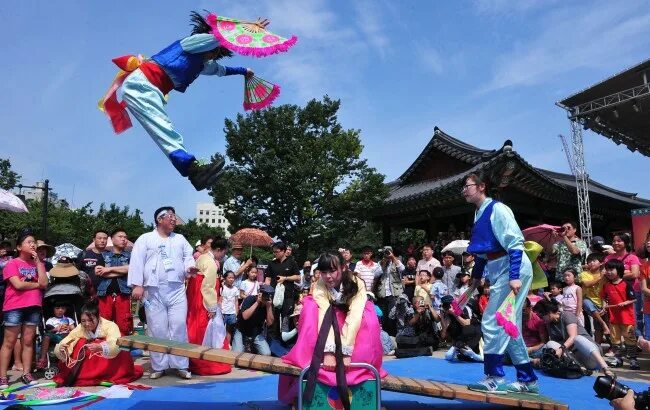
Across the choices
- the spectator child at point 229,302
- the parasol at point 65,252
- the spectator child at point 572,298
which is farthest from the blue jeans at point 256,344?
the spectator child at point 572,298

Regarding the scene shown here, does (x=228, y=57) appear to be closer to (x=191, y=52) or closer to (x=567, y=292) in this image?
(x=191, y=52)

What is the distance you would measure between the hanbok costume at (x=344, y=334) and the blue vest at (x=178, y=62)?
203 cm

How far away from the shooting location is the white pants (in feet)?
17.8

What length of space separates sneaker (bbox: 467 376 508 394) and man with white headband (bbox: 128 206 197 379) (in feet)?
10.4

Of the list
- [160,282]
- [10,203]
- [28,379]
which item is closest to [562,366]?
[160,282]

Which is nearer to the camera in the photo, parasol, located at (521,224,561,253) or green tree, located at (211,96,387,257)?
parasol, located at (521,224,561,253)

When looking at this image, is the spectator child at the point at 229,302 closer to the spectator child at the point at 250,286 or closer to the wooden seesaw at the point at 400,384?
the spectator child at the point at 250,286

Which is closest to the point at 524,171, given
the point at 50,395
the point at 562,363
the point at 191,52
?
the point at 562,363

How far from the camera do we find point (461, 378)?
5.89 metres

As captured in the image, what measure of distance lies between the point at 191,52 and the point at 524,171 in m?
10.7

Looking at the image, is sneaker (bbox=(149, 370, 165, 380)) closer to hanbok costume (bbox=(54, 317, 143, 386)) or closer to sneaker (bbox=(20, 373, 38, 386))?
hanbok costume (bbox=(54, 317, 143, 386))

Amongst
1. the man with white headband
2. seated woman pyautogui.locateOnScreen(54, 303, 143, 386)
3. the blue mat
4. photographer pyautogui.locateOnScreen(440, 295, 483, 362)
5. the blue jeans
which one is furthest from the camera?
the blue jeans

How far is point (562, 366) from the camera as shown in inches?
233

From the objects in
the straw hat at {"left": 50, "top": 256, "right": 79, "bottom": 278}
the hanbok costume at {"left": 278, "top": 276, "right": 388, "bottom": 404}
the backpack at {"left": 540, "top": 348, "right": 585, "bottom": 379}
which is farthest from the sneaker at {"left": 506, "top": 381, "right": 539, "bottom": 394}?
the straw hat at {"left": 50, "top": 256, "right": 79, "bottom": 278}
